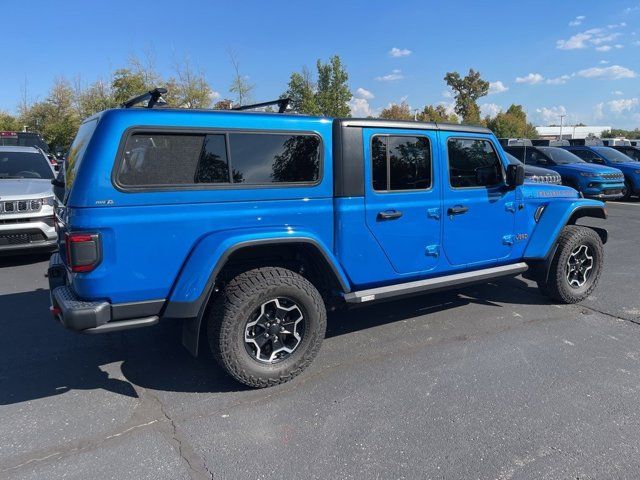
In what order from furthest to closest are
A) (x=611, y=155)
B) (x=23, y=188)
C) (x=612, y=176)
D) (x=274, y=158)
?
(x=611, y=155)
(x=612, y=176)
(x=23, y=188)
(x=274, y=158)

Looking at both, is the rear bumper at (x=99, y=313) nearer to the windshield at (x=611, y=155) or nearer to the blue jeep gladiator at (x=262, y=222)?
the blue jeep gladiator at (x=262, y=222)

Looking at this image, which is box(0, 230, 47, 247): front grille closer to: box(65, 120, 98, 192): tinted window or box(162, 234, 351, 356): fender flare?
box(65, 120, 98, 192): tinted window

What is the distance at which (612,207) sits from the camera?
13852 mm

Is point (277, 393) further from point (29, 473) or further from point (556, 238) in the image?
point (556, 238)

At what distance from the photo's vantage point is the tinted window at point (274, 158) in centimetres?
330

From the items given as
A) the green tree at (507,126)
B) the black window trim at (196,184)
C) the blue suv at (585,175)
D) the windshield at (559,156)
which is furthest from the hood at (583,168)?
the green tree at (507,126)

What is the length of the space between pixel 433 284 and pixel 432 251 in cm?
29

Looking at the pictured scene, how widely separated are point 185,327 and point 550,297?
3.95 m

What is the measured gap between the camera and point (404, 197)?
3.95 metres

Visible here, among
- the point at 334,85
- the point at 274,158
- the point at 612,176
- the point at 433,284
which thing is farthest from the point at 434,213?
the point at 334,85

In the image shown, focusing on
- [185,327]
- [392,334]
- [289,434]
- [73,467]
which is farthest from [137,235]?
[392,334]

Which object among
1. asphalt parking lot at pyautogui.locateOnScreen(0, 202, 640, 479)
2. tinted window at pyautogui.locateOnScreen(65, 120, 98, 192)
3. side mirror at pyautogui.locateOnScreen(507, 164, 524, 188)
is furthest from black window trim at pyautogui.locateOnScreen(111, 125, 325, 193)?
side mirror at pyautogui.locateOnScreen(507, 164, 524, 188)

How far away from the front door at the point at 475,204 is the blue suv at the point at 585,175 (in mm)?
8335

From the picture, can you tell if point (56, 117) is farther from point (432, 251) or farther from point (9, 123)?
point (432, 251)
